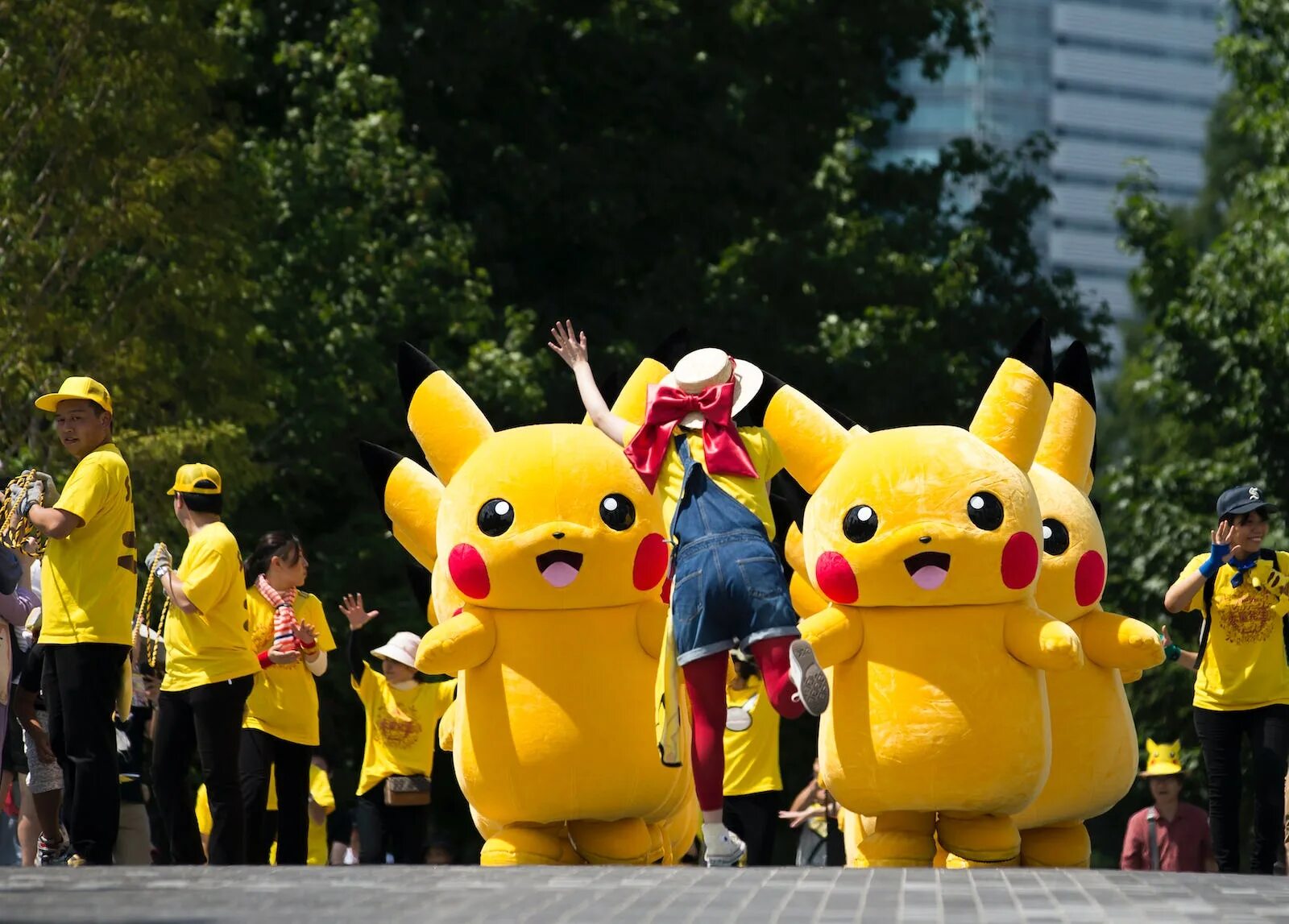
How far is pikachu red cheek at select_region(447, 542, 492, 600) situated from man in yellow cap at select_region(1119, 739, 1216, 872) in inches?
274

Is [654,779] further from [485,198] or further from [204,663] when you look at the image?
[485,198]

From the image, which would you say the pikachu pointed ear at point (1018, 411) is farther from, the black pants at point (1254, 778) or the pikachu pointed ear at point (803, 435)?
the black pants at point (1254, 778)

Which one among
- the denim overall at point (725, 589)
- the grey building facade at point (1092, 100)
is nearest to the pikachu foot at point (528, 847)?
the denim overall at point (725, 589)

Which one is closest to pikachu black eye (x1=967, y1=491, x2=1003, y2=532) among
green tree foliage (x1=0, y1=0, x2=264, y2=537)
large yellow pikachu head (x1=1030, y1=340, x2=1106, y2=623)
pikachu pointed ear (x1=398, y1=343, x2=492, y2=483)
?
large yellow pikachu head (x1=1030, y1=340, x2=1106, y2=623)

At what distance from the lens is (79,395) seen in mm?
10062

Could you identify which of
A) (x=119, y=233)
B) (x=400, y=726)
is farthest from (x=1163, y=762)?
(x=119, y=233)

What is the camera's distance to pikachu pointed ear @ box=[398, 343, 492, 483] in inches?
396

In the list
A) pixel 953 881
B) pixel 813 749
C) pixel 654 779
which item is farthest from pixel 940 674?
pixel 813 749

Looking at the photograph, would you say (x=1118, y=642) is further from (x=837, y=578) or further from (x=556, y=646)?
(x=556, y=646)

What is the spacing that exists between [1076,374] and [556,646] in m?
2.96

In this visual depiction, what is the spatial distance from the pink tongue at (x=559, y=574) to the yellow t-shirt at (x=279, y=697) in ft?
9.49

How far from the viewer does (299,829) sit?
11844 millimetres

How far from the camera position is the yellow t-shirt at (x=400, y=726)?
1446 cm

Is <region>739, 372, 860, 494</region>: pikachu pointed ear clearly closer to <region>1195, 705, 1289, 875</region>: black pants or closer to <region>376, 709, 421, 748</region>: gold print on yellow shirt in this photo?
<region>1195, 705, 1289, 875</region>: black pants
